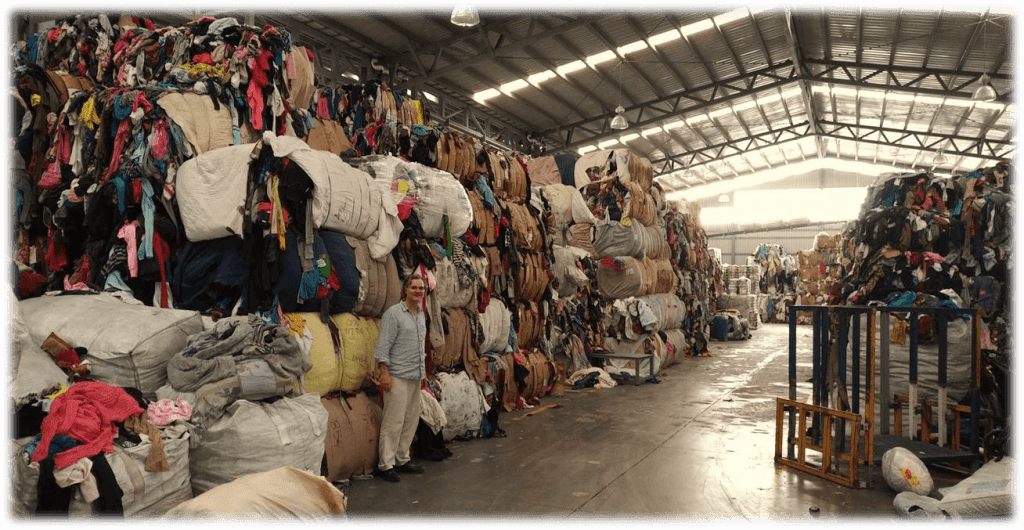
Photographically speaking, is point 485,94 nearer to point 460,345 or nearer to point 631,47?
point 631,47

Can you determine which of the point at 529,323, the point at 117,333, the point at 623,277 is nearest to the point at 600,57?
the point at 623,277

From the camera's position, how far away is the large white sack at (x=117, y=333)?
402 centimetres

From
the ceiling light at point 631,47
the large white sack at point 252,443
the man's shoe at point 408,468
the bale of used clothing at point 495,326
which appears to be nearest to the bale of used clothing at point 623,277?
the bale of used clothing at point 495,326

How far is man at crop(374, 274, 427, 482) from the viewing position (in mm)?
5145

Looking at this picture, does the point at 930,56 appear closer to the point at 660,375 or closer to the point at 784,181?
the point at 660,375

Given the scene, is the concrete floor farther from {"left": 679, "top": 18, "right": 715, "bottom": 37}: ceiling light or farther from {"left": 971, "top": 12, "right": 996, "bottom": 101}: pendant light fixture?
{"left": 971, "top": 12, "right": 996, "bottom": 101}: pendant light fixture

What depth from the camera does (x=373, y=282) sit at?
5.46 metres

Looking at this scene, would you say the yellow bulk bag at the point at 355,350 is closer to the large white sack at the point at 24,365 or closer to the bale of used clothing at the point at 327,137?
the large white sack at the point at 24,365

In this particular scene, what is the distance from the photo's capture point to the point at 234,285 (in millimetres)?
4762

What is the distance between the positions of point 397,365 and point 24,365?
2225 mm

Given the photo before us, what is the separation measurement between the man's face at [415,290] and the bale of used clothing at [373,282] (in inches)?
13.6

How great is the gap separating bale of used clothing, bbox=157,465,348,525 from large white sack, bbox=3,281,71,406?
3.80 feet

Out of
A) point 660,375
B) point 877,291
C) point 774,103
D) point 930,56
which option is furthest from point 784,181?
point 877,291

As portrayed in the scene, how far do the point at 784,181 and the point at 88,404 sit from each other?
3590 centimetres
